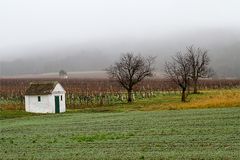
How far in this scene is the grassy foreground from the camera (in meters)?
21.1

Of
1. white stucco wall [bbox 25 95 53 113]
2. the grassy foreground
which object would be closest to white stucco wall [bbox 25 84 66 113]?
white stucco wall [bbox 25 95 53 113]

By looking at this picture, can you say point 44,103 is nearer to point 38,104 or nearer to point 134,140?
point 38,104

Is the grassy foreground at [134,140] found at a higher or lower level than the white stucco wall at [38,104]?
lower

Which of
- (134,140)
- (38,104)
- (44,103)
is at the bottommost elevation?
(134,140)

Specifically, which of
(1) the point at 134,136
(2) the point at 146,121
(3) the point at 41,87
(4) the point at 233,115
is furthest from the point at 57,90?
(1) the point at 134,136

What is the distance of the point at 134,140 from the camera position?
25.6 metres

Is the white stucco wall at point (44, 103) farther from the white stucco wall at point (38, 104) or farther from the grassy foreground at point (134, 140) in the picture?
the grassy foreground at point (134, 140)

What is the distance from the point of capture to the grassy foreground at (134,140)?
21.1m

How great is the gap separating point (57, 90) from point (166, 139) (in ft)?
129

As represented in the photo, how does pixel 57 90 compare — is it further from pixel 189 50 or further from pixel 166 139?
pixel 189 50

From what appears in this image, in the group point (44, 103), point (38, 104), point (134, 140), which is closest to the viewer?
point (134, 140)

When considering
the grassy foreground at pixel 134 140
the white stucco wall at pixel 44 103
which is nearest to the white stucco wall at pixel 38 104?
the white stucco wall at pixel 44 103

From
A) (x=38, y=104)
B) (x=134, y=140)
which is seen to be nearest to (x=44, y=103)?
(x=38, y=104)

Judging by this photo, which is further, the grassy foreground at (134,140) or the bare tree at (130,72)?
the bare tree at (130,72)
